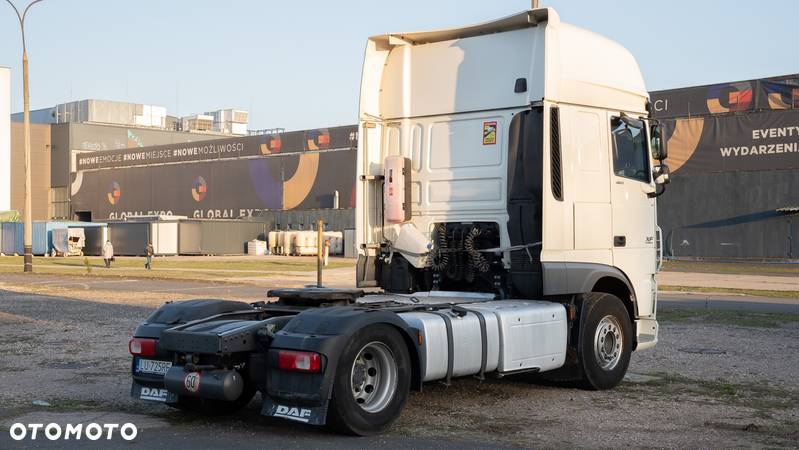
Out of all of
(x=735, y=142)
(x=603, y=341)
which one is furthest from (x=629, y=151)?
(x=735, y=142)

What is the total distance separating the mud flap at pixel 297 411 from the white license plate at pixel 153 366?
108 centimetres

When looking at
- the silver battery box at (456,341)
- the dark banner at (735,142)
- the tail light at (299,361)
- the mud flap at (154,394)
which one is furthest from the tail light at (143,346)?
the dark banner at (735,142)

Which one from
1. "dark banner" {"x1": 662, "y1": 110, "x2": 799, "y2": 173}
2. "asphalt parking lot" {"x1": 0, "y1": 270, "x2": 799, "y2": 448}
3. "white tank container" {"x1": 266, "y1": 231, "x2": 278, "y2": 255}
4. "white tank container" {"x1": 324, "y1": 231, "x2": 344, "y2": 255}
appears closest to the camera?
"asphalt parking lot" {"x1": 0, "y1": 270, "x2": 799, "y2": 448}

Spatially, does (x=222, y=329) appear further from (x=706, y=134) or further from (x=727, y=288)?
(x=706, y=134)

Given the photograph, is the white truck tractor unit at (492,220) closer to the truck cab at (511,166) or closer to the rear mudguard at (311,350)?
the truck cab at (511,166)

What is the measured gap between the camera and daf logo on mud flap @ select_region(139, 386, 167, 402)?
7809 mm

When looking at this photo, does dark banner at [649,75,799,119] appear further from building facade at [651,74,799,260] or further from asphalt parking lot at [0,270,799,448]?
asphalt parking lot at [0,270,799,448]

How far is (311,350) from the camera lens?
22.6ft

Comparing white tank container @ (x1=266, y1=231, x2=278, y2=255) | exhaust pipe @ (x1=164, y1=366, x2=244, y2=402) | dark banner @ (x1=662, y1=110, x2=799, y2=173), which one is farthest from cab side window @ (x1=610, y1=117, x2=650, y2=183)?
white tank container @ (x1=266, y1=231, x2=278, y2=255)

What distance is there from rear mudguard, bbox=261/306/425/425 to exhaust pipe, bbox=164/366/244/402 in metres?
0.25

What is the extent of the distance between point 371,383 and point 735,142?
175 ft

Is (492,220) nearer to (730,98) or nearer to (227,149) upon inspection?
(730,98)

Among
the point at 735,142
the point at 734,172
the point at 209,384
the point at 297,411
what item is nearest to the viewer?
the point at 297,411

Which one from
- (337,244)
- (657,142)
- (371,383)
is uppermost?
(657,142)
